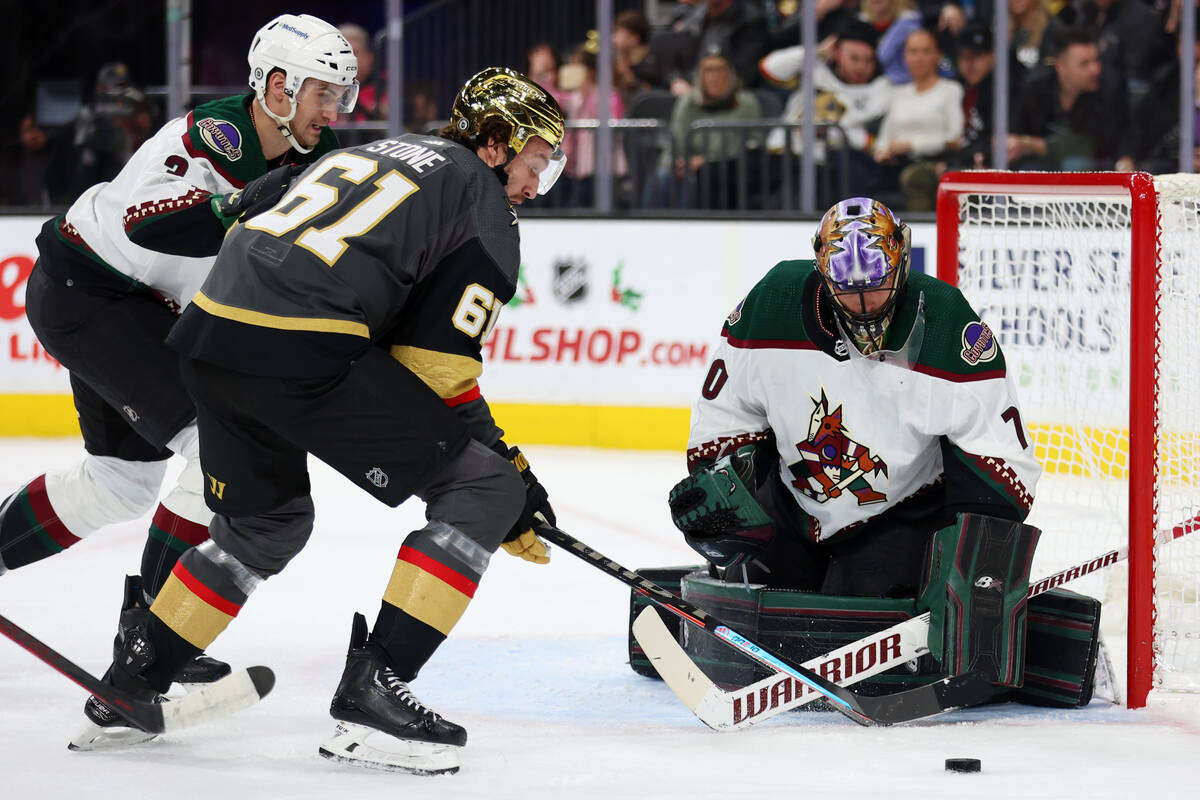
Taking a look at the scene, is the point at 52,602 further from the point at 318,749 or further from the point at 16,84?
the point at 16,84

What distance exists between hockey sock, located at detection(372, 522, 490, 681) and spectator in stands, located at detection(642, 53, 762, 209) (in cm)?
404

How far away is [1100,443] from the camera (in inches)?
152

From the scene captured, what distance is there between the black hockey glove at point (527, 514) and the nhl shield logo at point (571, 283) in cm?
356

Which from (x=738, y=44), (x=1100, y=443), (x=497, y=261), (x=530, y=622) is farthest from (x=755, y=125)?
(x=497, y=261)

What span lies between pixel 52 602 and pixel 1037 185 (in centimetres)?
208

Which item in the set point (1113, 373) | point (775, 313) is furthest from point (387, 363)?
point (1113, 373)

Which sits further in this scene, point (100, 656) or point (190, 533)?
point (100, 656)

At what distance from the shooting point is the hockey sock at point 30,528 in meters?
2.91

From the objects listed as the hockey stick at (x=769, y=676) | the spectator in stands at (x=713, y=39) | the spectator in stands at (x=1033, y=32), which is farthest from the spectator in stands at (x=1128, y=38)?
the hockey stick at (x=769, y=676)

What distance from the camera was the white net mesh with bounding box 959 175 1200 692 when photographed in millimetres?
2840

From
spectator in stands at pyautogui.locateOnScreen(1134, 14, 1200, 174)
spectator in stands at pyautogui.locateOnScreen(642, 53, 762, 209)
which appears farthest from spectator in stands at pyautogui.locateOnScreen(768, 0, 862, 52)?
spectator in stands at pyautogui.locateOnScreen(1134, 14, 1200, 174)

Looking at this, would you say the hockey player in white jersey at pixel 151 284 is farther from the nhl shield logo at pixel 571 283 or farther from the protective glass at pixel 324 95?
the nhl shield logo at pixel 571 283

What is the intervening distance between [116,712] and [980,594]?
4.04 ft

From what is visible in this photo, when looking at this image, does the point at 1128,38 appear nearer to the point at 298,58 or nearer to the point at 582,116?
the point at 582,116
